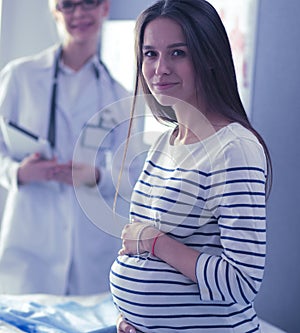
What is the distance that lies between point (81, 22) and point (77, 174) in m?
0.51

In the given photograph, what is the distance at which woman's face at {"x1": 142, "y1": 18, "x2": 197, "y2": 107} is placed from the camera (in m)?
1.02

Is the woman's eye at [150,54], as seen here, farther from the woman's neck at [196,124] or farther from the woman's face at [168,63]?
the woman's neck at [196,124]

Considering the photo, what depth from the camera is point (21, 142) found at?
193cm

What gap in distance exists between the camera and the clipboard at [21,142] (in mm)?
1894

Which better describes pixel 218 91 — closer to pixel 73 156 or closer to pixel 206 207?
pixel 206 207

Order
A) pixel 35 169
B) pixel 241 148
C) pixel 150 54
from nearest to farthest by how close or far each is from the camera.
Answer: pixel 241 148 < pixel 150 54 < pixel 35 169

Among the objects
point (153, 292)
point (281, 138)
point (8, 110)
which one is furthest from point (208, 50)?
point (8, 110)

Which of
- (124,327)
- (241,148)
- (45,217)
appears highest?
(241,148)

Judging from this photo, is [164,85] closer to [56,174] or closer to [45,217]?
[56,174]

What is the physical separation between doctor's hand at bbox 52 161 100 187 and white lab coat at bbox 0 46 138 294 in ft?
0.20

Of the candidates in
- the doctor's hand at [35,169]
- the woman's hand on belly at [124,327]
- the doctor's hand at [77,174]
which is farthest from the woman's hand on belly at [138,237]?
the doctor's hand at [35,169]

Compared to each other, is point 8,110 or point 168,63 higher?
point 168,63

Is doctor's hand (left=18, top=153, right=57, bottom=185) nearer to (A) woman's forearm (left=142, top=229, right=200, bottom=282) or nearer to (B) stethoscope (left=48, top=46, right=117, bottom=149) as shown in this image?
(B) stethoscope (left=48, top=46, right=117, bottom=149)

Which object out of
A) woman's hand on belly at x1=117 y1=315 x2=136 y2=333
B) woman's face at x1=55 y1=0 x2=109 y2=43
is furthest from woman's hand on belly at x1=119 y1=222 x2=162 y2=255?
woman's face at x1=55 y1=0 x2=109 y2=43
